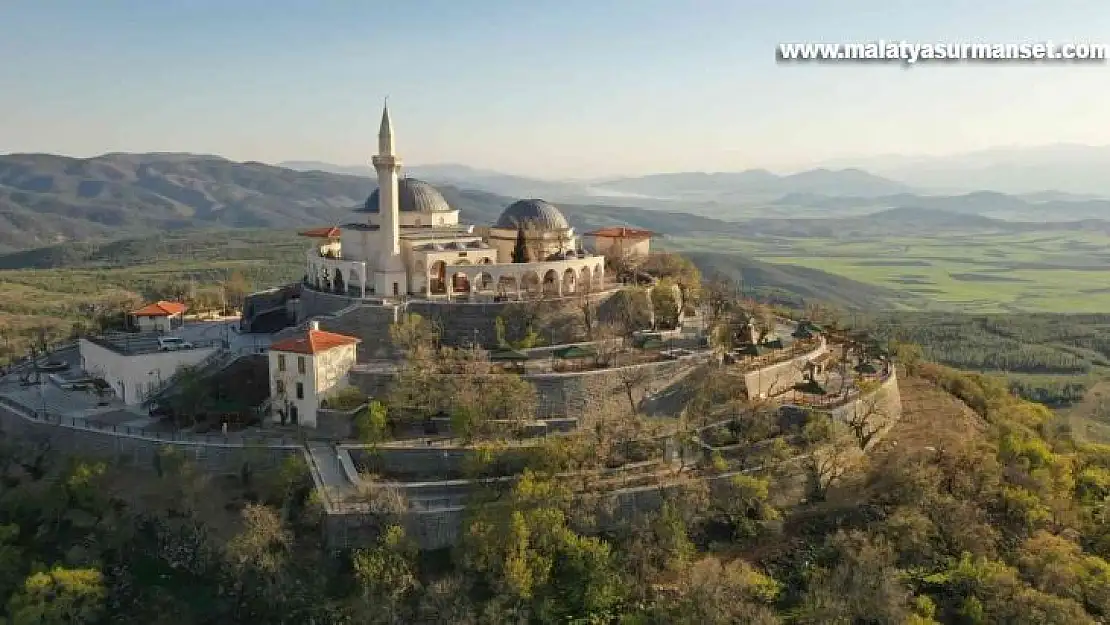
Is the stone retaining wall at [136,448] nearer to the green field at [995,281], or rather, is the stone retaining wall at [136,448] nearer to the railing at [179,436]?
the railing at [179,436]

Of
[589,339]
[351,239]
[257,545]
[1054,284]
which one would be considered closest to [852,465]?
[589,339]

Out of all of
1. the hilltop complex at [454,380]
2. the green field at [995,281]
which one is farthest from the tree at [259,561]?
the green field at [995,281]

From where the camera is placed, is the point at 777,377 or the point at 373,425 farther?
the point at 777,377

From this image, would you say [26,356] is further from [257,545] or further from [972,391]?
[972,391]

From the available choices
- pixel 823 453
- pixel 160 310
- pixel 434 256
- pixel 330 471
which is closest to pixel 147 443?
pixel 330 471

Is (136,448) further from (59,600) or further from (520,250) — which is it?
(520,250)

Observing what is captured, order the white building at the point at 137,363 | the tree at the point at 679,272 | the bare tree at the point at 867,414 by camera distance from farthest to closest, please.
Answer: the tree at the point at 679,272 < the white building at the point at 137,363 < the bare tree at the point at 867,414

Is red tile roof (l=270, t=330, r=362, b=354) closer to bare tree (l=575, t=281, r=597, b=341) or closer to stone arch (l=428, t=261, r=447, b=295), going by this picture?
stone arch (l=428, t=261, r=447, b=295)
